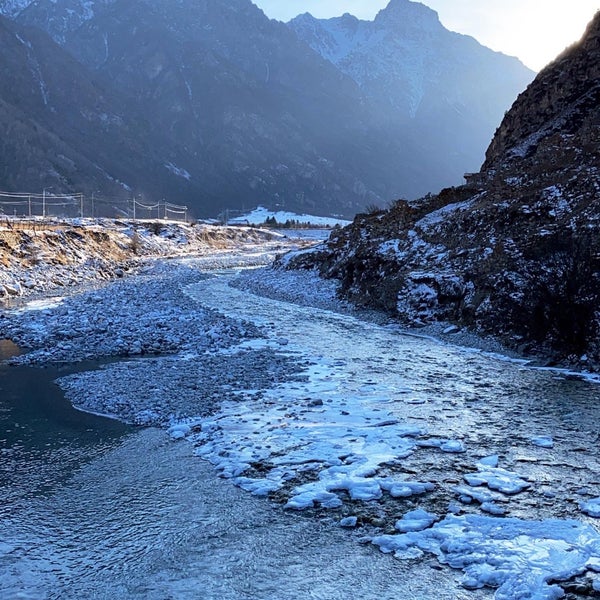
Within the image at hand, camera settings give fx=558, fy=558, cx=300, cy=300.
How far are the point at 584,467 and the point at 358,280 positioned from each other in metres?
19.5

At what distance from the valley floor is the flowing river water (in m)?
0.05

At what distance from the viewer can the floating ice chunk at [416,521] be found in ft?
20.7

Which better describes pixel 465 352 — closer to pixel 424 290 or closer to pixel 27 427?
pixel 424 290

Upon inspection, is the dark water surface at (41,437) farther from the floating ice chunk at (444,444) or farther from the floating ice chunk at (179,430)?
the floating ice chunk at (444,444)

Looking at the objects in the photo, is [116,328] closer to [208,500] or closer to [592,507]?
[208,500]

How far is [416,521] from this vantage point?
641cm

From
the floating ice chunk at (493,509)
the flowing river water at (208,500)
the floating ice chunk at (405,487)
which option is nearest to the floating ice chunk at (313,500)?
the flowing river water at (208,500)

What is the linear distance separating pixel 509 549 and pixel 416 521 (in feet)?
3.43

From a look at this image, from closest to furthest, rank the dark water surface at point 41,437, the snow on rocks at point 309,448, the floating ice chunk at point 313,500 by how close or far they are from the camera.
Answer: the floating ice chunk at point 313,500 < the snow on rocks at point 309,448 < the dark water surface at point 41,437

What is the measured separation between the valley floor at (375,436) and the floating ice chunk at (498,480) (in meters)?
0.03

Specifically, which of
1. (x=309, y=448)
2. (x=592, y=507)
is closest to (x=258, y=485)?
(x=309, y=448)

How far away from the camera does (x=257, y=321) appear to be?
21094 millimetres

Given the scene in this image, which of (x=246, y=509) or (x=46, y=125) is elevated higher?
(x=46, y=125)

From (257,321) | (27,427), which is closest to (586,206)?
(257,321)
